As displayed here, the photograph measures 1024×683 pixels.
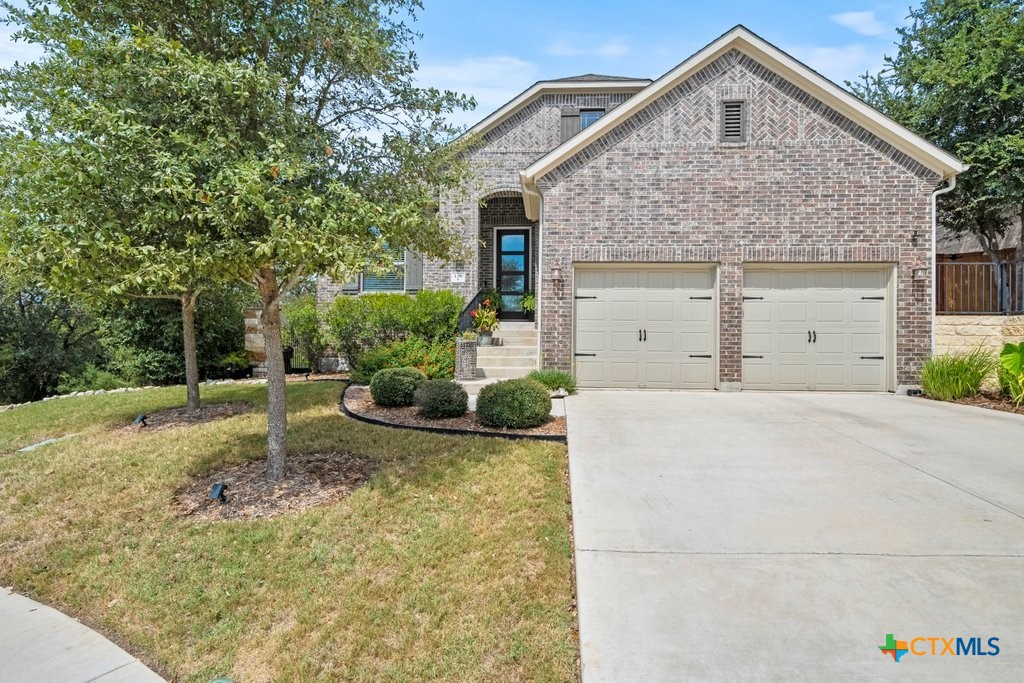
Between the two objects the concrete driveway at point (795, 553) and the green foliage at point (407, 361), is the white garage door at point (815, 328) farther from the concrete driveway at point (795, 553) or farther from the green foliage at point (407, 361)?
the green foliage at point (407, 361)

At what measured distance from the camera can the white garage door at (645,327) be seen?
9758mm

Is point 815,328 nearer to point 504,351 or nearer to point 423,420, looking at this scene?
point 504,351

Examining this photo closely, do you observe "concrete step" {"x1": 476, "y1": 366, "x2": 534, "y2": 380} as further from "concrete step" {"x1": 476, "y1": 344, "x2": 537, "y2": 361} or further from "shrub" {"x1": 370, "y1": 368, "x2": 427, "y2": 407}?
"shrub" {"x1": 370, "y1": 368, "x2": 427, "y2": 407}

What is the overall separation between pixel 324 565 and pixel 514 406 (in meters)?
3.27

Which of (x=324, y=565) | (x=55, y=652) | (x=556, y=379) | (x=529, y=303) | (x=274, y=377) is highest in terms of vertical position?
(x=529, y=303)

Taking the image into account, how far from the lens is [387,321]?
38.1 ft

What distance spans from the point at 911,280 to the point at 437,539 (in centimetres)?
961

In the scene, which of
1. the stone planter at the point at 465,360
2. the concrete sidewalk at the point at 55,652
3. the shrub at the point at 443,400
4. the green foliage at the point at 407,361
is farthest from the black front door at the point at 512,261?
the concrete sidewalk at the point at 55,652

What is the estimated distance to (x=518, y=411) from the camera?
655 cm

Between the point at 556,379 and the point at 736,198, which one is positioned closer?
the point at 556,379

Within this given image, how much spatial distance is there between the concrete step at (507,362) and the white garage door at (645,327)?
140cm

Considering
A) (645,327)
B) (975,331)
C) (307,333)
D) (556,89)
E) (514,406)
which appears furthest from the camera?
(556,89)

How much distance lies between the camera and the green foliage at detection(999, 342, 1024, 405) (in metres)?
8.41

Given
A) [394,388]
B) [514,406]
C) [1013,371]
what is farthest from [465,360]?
[1013,371]
